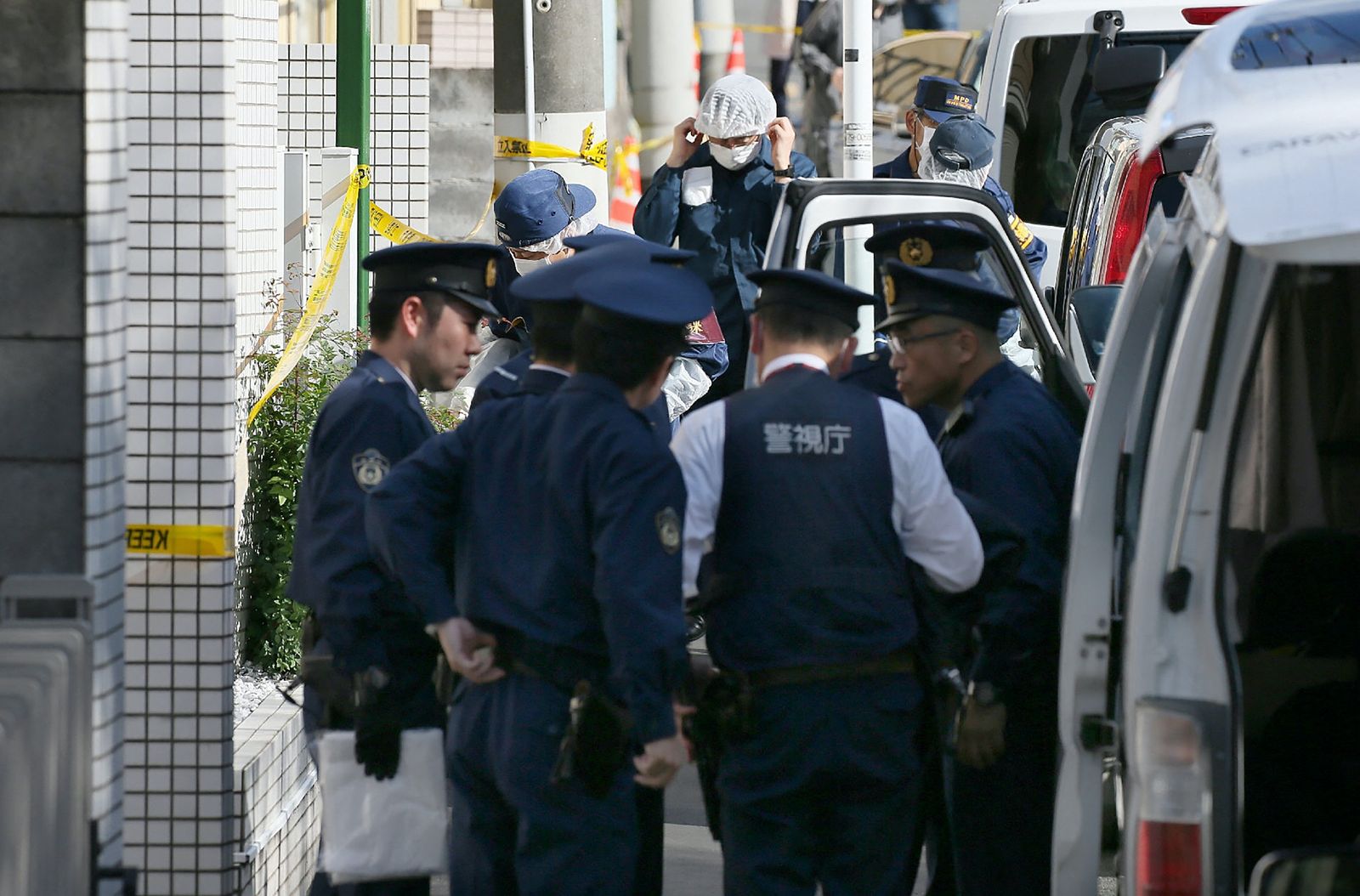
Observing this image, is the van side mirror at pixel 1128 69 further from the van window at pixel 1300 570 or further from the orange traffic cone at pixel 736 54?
the orange traffic cone at pixel 736 54

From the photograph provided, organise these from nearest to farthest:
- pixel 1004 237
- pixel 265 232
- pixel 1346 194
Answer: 1. pixel 1346 194
2. pixel 1004 237
3. pixel 265 232

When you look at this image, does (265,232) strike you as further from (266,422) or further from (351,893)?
(351,893)

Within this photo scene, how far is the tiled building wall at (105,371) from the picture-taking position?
379 centimetres

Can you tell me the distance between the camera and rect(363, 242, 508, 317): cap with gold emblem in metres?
4.62

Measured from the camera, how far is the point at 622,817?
160 inches

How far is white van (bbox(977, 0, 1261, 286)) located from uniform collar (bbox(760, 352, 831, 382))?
675 centimetres

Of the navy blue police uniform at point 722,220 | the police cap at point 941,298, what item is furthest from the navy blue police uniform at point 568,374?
the navy blue police uniform at point 722,220

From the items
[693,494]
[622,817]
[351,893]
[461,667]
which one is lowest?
[351,893]

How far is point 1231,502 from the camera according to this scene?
3832 mm

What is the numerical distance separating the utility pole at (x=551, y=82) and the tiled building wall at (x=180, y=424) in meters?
4.20

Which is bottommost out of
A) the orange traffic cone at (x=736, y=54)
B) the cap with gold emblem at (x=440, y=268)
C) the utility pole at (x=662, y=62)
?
the cap with gold emblem at (x=440, y=268)

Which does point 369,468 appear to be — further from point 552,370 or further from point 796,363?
point 796,363

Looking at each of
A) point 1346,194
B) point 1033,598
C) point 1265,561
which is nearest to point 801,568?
point 1033,598

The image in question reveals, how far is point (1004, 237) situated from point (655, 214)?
255 cm
